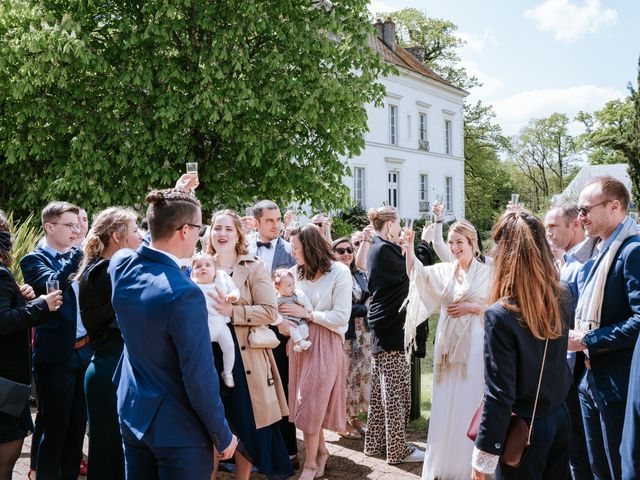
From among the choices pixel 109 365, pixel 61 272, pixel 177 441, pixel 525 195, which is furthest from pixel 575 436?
pixel 525 195

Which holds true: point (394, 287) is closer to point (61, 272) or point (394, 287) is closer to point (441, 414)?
point (441, 414)

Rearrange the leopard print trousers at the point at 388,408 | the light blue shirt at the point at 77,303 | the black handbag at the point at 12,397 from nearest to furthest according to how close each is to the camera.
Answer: the black handbag at the point at 12,397 < the light blue shirt at the point at 77,303 < the leopard print trousers at the point at 388,408

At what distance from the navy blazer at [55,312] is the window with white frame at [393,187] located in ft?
99.2

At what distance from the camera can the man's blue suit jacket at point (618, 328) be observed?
135 inches

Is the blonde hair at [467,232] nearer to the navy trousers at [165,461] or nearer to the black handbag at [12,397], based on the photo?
the navy trousers at [165,461]

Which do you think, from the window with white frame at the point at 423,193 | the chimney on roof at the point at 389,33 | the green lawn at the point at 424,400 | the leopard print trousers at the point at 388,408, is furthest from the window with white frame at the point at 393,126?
the leopard print trousers at the point at 388,408

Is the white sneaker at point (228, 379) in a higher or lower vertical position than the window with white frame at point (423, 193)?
lower

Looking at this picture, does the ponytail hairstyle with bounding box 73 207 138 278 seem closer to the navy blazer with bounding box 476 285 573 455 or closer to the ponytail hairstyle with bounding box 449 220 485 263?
the navy blazer with bounding box 476 285 573 455

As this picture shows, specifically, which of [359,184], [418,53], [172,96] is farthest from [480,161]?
[172,96]

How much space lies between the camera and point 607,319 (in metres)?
3.63

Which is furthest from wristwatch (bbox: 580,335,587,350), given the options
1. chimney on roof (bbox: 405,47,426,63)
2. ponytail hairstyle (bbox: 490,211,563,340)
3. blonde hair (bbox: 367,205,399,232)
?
chimney on roof (bbox: 405,47,426,63)

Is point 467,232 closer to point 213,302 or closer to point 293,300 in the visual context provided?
point 293,300

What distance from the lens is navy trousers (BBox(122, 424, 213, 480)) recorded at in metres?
2.74

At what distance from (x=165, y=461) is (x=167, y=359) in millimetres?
488
